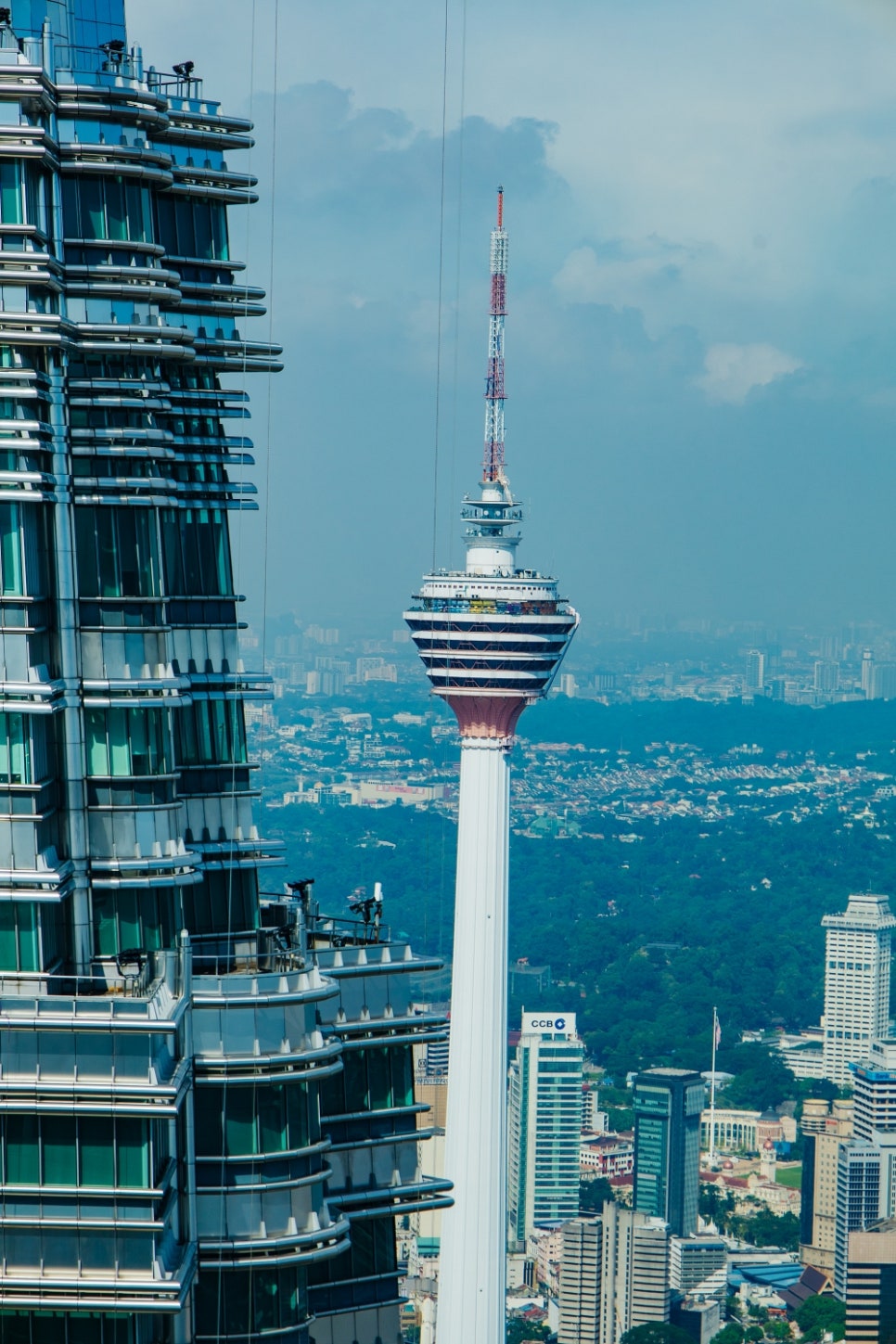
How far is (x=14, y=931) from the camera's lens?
54.0 ft

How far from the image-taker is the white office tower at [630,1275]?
6831 cm

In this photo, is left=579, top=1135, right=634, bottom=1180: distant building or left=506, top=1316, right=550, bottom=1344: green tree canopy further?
left=579, top=1135, right=634, bottom=1180: distant building

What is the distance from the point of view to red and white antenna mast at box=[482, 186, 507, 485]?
6262 cm

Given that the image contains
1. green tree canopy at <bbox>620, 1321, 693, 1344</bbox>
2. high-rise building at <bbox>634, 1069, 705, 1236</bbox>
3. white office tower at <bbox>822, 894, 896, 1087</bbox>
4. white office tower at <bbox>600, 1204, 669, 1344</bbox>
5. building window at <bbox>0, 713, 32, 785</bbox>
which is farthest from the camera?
white office tower at <bbox>822, 894, 896, 1087</bbox>

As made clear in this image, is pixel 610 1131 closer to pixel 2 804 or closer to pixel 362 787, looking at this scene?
pixel 362 787

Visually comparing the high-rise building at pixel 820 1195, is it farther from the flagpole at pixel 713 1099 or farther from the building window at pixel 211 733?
the building window at pixel 211 733

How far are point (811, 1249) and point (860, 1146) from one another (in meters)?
3.70

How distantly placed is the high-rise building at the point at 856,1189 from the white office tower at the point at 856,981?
34.4m

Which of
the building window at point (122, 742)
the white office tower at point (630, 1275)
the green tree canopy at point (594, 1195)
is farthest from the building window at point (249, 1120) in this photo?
the green tree canopy at point (594, 1195)

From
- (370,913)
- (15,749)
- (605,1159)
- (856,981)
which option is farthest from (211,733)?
(856,981)

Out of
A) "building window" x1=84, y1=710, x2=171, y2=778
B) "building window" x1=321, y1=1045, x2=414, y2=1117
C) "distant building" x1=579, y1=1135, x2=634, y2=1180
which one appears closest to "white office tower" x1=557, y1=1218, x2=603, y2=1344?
"distant building" x1=579, y1=1135, x2=634, y2=1180

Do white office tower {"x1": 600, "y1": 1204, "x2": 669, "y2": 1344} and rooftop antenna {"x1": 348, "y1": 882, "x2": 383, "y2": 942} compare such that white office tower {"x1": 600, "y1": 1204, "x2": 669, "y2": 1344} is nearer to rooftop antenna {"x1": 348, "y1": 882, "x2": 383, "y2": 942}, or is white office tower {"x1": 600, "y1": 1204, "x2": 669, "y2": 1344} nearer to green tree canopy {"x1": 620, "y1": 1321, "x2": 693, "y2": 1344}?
green tree canopy {"x1": 620, "y1": 1321, "x2": 693, "y2": 1344}

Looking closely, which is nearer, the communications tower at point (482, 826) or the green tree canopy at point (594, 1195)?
the communications tower at point (482, 826)

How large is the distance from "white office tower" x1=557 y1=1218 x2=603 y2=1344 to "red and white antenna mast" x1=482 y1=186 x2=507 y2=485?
21764 mm
